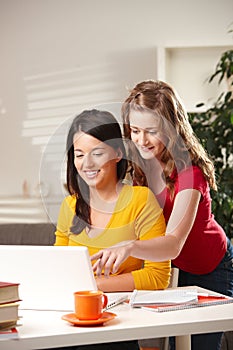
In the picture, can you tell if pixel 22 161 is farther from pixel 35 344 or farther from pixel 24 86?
pixel 35 344

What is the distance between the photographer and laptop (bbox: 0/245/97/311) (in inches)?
69.7

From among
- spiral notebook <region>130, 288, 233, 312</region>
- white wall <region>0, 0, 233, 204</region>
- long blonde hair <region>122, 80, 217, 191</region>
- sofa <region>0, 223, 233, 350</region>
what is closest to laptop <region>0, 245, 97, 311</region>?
spiral notebook <region>130, 288, 233, 312</region>

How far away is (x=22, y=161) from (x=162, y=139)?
276cm

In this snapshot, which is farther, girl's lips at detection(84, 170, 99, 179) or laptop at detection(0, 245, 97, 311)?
girl's lips at detection(84, 170, 99, 179)

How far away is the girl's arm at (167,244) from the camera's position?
185 cm

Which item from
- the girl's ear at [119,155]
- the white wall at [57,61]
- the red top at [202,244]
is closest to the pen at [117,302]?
the girl's ear at [119,155]

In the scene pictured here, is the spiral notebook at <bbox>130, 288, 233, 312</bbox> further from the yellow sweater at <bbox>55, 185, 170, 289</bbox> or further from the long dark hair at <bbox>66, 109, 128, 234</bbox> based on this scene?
the long dark hair at <bbox>66, 109, 128, 234</bbox>

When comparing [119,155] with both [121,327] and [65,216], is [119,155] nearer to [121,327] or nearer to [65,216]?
[65,216]

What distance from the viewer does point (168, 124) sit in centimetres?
215

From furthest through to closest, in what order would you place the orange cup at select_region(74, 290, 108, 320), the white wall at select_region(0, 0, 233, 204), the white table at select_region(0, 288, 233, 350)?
1. the white wall at select_region(0, 0, 233, 204)
2. the orange cup at select_region(74, 290, 108, 320)
3. the white table at select_region(0, 288, 233, 350)

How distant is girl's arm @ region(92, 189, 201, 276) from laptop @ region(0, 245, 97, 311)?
0.25 feet

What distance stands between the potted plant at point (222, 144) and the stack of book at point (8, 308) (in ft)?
7.97

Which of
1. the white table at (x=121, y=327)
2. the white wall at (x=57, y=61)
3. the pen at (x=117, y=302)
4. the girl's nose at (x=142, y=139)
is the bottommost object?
the pen at (x=117, y=302)

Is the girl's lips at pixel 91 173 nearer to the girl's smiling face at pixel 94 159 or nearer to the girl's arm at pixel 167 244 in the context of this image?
the girl's smiling face at pixel 94 159
